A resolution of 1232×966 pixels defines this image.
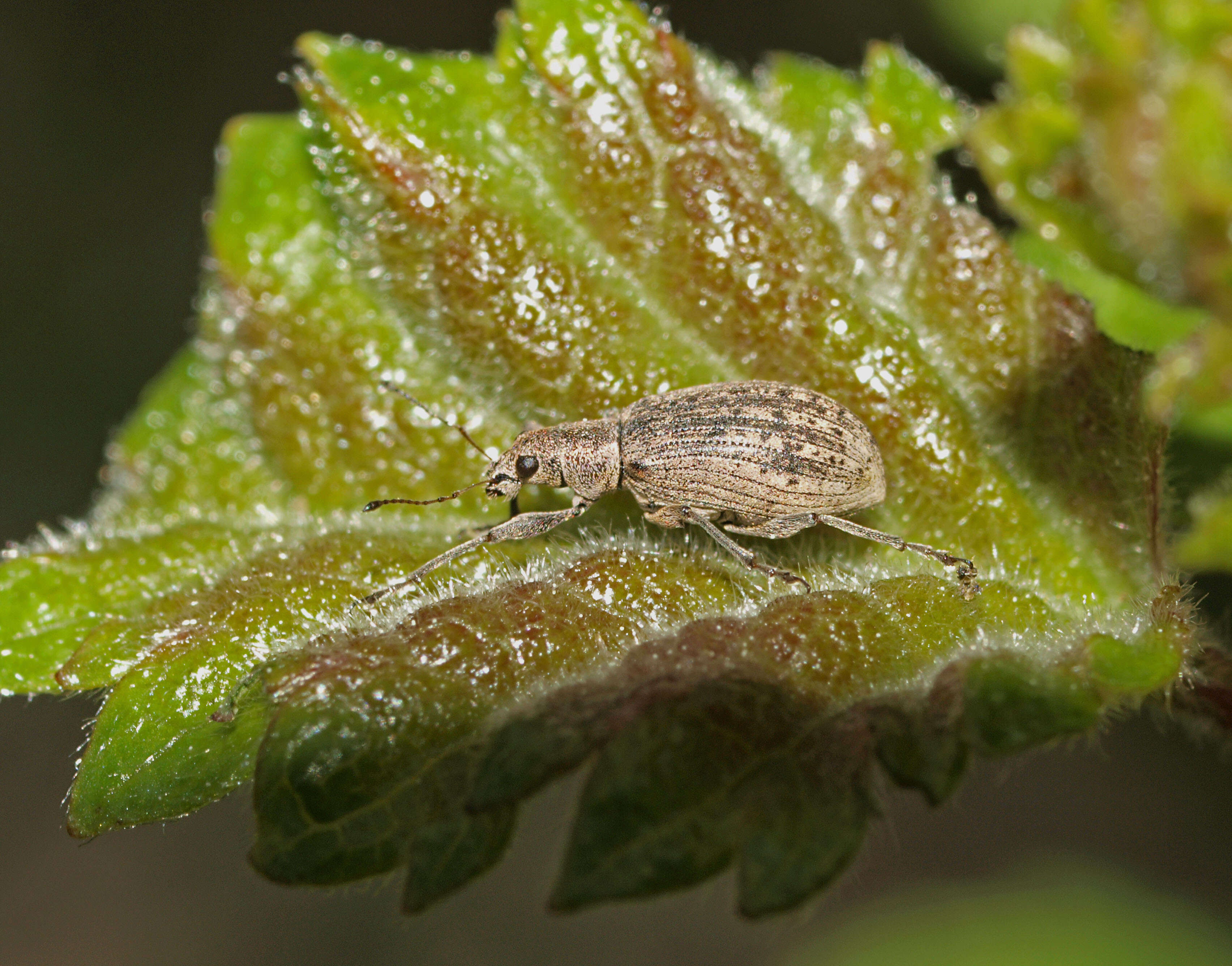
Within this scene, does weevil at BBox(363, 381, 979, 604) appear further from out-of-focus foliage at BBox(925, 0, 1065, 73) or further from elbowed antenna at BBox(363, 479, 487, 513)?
out-of-focus foliage at BBox(925, 0, 1065, 73)

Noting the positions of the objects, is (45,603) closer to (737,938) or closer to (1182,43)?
(1182,43)

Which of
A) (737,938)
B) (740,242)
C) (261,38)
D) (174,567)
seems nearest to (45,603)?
(174,567)

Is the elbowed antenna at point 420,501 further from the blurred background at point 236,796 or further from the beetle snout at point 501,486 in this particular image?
the blurred background at point 236,796

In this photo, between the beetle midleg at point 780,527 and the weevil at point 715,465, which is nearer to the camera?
the weevil at point 715,465

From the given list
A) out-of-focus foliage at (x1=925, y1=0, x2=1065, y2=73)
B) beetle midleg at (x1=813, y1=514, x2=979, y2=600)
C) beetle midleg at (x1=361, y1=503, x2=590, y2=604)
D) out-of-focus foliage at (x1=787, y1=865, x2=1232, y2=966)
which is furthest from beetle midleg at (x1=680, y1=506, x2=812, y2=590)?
out-of-focus foliage at (x1=787, y1=865, x2=1232, y2=966)

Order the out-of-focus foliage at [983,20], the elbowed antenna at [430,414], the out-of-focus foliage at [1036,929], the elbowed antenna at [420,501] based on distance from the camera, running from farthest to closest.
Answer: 1. the out-of-focus foliage at [1036,929]
2. the out-of-focus foliage at [983,20]
3. the elbowed antenna at [430,414]
4. the elbowed antenna at [420,501]

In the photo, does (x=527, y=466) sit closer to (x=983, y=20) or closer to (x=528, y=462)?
(x=528, y=462)

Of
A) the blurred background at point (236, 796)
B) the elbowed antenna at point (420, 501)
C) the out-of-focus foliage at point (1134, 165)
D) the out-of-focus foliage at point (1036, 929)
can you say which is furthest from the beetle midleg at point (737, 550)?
→ the out-of-focus foliage at point (1036, 929)

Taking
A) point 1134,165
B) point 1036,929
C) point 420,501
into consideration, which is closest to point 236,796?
point 420,501
